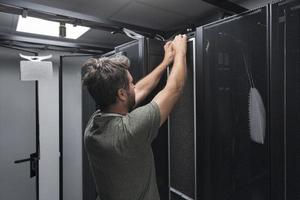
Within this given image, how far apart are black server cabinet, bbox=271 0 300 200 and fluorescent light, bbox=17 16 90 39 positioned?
4.81 feet

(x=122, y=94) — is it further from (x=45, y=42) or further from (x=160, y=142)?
(x=45, y=42)

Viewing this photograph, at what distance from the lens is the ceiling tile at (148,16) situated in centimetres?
164

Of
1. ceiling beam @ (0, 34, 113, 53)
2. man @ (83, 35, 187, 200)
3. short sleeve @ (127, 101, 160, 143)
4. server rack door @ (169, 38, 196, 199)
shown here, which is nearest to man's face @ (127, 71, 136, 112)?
man @ (83, 35, 187, 200)

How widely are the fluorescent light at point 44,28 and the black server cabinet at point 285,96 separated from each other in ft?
4.81

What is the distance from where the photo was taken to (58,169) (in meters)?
2.67

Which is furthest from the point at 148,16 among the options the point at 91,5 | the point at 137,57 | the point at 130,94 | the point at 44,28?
the point at 130,94

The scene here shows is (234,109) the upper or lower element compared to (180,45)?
lower

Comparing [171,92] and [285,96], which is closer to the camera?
[285,96]

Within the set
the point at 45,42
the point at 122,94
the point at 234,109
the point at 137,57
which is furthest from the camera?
the point at 45,42

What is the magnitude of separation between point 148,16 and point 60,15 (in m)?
0.78

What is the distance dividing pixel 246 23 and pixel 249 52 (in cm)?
9

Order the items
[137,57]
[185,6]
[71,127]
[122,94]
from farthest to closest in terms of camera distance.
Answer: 1. [71,127]
2. [185,6]
3. [137,57]
4. [122,94]

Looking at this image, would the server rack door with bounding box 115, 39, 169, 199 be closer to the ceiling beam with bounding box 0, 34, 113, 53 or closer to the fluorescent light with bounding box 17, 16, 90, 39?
the fluorescent light with bounding box 17, 16, 90, 39

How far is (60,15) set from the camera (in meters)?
1.17
